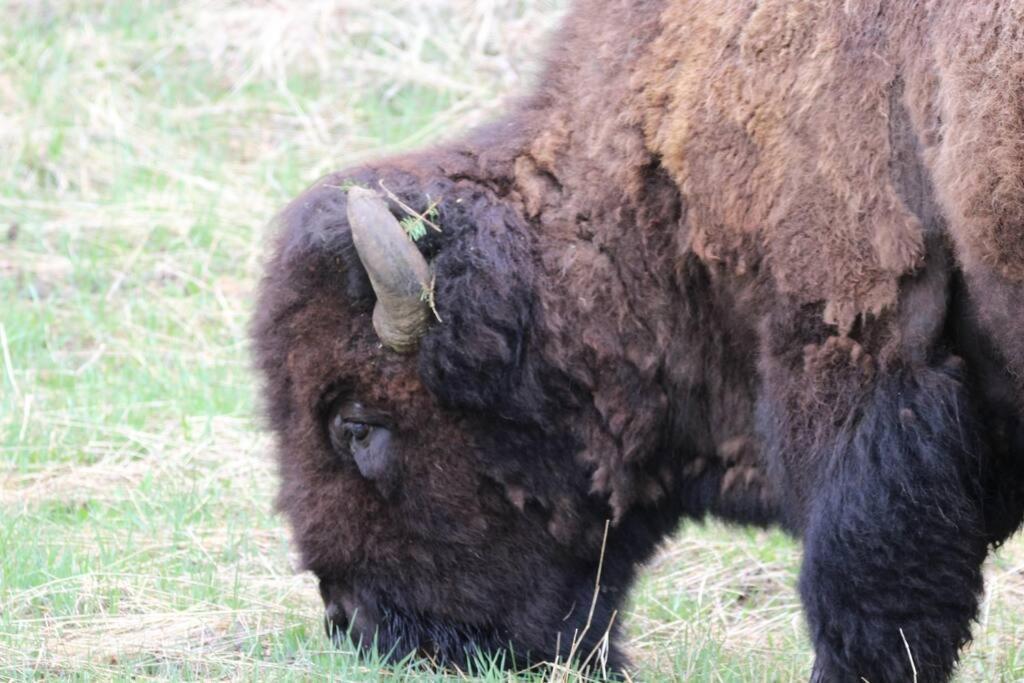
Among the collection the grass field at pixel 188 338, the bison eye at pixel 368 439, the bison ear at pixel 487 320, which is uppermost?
the bison ear at pixel 487 320

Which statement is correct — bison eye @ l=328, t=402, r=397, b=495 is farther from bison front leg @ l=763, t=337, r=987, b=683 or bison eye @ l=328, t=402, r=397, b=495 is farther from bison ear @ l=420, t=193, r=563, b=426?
bison front leg @ l=763, t=337, r=987, b=683

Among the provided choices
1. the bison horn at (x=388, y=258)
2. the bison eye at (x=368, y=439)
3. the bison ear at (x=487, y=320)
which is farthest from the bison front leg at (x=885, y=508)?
the bison eye at (x=368, y=439)

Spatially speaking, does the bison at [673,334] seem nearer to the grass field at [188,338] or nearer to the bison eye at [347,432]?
the bison eye at [347,432]

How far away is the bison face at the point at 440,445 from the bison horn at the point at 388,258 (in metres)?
0.07

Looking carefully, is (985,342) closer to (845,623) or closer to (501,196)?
(845,623)

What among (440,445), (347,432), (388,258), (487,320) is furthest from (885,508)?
(347,432)

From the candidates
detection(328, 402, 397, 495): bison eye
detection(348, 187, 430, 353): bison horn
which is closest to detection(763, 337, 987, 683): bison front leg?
detection(348, 187, 430, 353): bison horn

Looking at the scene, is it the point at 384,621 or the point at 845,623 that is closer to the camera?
the point at 845,623

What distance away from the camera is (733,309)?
361 cm

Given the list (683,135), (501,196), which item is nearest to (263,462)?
(501,196)

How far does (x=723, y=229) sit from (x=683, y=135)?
0.81ft

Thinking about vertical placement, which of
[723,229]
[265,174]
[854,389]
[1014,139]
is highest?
[1014,139]

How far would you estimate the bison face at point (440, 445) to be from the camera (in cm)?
373

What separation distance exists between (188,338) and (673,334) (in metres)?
4.65
